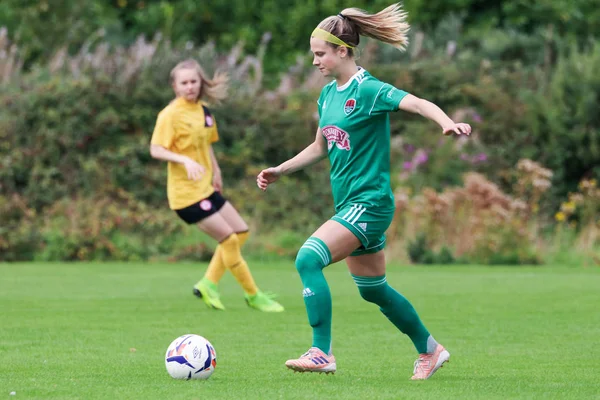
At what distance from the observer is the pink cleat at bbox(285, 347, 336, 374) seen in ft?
20.6

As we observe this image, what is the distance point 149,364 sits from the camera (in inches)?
285

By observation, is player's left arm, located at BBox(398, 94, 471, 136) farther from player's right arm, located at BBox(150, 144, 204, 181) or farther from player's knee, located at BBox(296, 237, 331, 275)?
player's right arm, located at BBox(150, 144, 204, 181)

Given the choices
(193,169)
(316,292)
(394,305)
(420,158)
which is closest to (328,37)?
(316,292)

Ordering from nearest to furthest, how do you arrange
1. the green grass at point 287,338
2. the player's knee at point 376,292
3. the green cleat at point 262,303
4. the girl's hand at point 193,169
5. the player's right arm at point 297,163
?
the green grass at point 287,338 < the player's knee at point 376,292 < the player's right arm at point 297,163 < the girl's hand at point 193,169 < the green cleat at point 262,303

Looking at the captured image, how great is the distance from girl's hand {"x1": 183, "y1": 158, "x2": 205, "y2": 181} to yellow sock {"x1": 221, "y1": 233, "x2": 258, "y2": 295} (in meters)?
0.88

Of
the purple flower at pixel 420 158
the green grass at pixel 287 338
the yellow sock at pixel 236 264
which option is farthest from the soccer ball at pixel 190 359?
the purple flower at pixel 420 158

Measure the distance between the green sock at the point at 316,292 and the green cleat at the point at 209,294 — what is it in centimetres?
455

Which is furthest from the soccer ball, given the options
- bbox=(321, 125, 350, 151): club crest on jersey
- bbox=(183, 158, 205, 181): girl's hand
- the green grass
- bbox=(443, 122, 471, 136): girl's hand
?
bbox=(183, 158, 205, 181): girl's hand

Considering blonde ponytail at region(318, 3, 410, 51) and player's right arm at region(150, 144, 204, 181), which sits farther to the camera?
player's right arm at region(150, 144, 204, 181)

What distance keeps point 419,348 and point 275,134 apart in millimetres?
14965

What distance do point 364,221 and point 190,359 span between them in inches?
48.2

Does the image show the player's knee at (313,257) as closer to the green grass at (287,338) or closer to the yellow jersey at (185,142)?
the green grass at (287,338)

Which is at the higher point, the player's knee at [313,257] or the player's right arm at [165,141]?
the player's right arm at [165,141]

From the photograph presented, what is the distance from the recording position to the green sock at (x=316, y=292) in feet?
21.2
